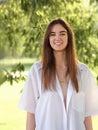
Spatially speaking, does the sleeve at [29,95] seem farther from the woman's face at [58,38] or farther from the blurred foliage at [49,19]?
the blurred foliage at [49,19]

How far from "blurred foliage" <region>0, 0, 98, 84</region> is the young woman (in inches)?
103

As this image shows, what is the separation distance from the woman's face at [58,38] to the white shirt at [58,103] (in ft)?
0.62

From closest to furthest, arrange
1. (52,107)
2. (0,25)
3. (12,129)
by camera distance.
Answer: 1. (52,107)
2. (0,25)
3. (12,129)

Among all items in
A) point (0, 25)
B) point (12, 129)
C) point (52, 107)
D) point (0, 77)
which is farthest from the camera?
point (12, 129)

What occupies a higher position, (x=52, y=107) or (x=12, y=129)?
(x=52, y=107)

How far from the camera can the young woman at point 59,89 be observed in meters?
3.17

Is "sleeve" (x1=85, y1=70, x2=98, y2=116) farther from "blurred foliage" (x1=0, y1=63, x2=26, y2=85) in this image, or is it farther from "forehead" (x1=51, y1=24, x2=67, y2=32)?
"blurred foliage" (x1=0, y1=63, x2=26, y2=85)

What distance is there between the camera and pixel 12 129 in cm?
1027

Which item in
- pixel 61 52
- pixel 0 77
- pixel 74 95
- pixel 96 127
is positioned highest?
pixel 61 52

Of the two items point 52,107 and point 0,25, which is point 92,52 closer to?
point 0,25

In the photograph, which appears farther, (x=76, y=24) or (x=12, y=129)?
(x=12, y=129)

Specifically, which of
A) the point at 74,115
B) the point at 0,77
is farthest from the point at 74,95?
the point at 0,77

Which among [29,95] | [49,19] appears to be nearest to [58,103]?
[29,95]

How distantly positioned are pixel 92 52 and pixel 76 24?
1.59 ft
